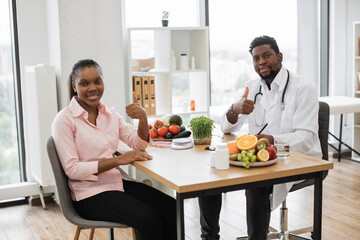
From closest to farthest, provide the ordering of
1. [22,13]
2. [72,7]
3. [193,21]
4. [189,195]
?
[189,195] → [72,7] → [22,13] → [193,21]

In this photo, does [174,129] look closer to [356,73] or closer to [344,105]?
[344,105]

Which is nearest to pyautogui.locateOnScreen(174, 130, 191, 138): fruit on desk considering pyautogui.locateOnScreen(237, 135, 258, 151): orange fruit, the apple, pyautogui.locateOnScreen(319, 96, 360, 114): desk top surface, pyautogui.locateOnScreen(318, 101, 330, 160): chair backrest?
pyautogui.locateOnScreen(237, 135, 258, 151): orange fruit

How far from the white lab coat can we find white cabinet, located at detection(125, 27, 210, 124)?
3.95ft

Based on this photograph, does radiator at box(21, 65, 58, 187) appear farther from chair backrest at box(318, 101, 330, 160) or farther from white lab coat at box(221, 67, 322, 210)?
chair backrest at box(318, 101, 330, 160)

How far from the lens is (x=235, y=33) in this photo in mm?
4973

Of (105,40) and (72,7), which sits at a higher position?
(72,7)

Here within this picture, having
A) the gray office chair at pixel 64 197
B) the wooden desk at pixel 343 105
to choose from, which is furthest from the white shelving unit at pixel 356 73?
the gray office chair at pixel 64 197

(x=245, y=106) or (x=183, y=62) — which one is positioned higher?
(x=183, y=62)

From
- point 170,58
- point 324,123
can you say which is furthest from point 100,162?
point 170,58

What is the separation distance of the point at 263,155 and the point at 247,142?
0.37 ft

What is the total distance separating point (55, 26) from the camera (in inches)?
146

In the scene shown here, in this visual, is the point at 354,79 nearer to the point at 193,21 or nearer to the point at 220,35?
the point at 220,35

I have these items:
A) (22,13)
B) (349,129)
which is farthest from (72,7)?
(349,129)

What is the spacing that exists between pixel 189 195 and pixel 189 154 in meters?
0.56
